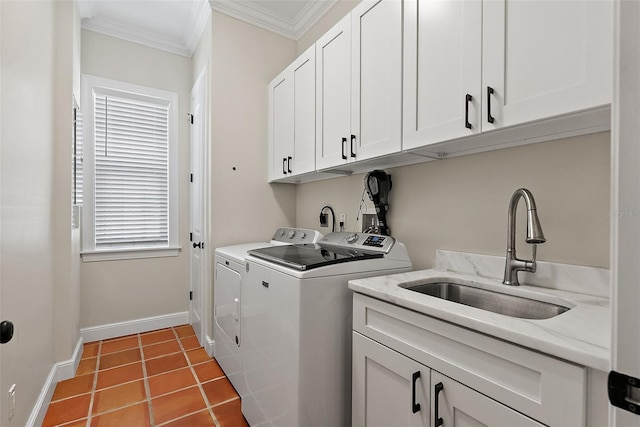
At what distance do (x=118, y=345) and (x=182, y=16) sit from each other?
3016 millimetres

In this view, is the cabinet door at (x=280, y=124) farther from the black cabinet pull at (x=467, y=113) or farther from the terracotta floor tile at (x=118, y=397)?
the terracotta floor tile at (x=118, y=397)

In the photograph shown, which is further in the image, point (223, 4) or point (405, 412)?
point (223, 4)

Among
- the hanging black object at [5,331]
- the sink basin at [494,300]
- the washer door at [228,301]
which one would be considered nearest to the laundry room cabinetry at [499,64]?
the sink basin at [494,300]

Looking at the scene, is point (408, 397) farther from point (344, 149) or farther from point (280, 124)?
point (280, 124)

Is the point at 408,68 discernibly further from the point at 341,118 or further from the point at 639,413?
the point at 639,413

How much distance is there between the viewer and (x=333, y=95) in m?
1.96

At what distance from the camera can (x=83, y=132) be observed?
2887 mm

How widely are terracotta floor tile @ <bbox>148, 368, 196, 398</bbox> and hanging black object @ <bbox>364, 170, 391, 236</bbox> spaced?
67.0 inches

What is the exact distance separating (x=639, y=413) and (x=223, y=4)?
124 inches

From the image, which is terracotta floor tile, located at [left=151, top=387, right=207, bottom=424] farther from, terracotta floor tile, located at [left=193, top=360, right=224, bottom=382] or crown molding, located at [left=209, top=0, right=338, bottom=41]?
crown molding, located at [left=209, top=0, right=338, bottom=41]

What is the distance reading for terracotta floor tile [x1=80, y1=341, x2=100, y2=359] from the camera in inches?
104

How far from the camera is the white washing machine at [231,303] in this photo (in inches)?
78.1

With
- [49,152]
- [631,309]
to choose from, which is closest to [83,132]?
[49,152]

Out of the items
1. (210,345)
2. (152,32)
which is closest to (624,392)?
(210,345)
